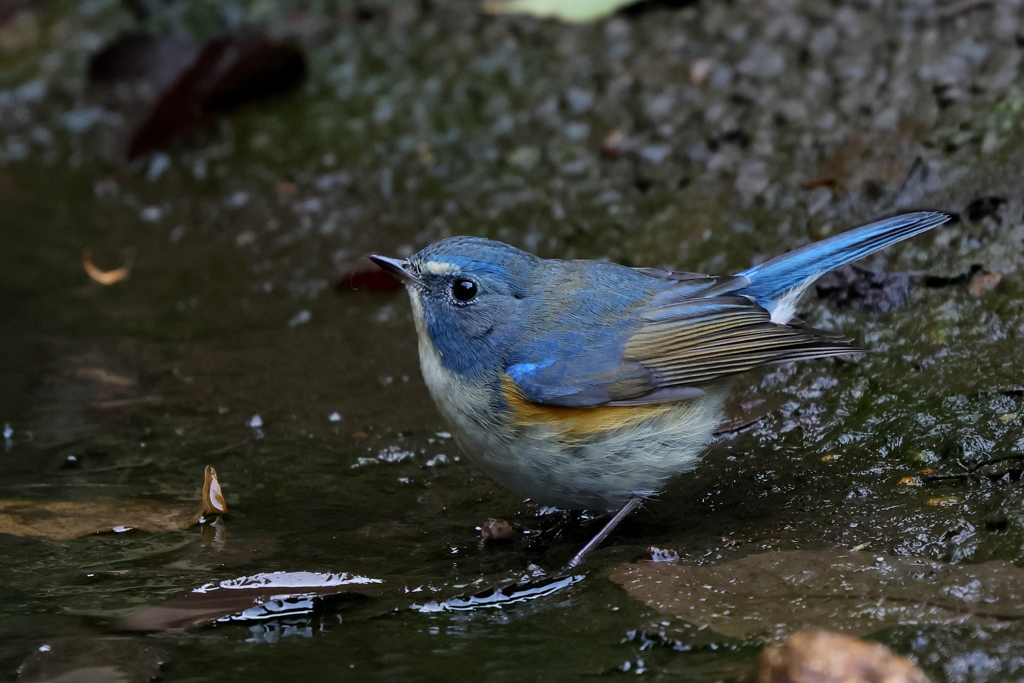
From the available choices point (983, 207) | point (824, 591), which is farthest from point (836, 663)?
point (983, 207)

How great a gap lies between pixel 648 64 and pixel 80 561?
14.5 feet

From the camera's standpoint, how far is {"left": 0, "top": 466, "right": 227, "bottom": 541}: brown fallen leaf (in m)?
3.87

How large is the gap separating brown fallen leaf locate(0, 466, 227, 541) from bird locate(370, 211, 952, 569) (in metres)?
0.91

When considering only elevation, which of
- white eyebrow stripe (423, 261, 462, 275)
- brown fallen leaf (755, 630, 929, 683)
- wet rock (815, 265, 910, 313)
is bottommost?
brown fallen leaf (755, 630, 929, 683)

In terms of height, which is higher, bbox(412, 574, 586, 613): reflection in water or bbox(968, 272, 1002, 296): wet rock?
bbox(968, 272, 1002, 296): wet rock

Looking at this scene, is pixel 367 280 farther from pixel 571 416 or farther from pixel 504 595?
pixel 504 595

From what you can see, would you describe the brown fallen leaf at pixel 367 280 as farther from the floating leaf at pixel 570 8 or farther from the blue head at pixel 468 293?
the floating leaf at pixel 570 8

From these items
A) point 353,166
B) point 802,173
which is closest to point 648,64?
point 802,173

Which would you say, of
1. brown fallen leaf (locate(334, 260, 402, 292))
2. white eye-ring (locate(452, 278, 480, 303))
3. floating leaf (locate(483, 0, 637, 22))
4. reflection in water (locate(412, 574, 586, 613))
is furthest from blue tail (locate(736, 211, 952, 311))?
floating leaf (locate(483, 0, 637, 22))

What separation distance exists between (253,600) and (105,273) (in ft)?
11.9

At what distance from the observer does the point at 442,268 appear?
4062mm

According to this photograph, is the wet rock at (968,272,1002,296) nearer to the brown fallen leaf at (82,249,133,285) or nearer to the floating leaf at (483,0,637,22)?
the floating leaf at (483,0,637,22)

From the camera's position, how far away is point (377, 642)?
3.04m

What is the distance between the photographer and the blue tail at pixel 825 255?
161 inches
